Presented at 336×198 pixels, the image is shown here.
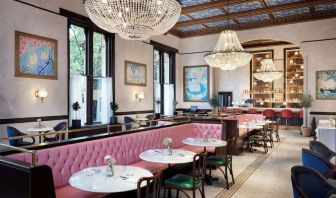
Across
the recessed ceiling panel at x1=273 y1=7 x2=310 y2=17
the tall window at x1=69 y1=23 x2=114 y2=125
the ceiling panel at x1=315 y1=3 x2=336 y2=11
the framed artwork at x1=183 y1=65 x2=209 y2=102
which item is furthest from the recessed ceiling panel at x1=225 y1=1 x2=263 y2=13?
the tall window at x1=69 y1=23 x2=114 y2=125

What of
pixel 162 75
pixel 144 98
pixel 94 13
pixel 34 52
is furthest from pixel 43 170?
pixel 162 75

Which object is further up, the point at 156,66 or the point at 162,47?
the point at 162,47

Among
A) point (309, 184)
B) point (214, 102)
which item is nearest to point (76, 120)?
point (309, 184)

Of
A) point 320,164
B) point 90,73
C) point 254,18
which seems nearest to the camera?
point 320,164

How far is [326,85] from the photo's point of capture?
10.7 m

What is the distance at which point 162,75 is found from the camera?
12.7 meters

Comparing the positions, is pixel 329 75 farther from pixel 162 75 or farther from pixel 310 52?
pixel 162 75

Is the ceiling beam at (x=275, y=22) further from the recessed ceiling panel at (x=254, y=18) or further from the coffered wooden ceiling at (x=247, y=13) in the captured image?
the recessed ceiling panel at (x=254, y=18)

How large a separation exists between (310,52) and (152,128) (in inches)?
350

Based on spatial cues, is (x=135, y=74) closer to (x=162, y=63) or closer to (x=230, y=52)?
(x=162, y=63)

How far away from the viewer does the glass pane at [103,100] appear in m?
9.05

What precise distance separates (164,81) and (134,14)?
8724mm

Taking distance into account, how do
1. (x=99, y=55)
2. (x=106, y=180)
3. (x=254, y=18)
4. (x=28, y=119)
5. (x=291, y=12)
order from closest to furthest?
1. (x=106, y=180)
2. (x=28, y=119)
3. (x=99, y=55)
4. (x=291, y=12)
5. (x=254, y=18)

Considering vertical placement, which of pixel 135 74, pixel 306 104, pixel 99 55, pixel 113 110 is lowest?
pixel 113 110
